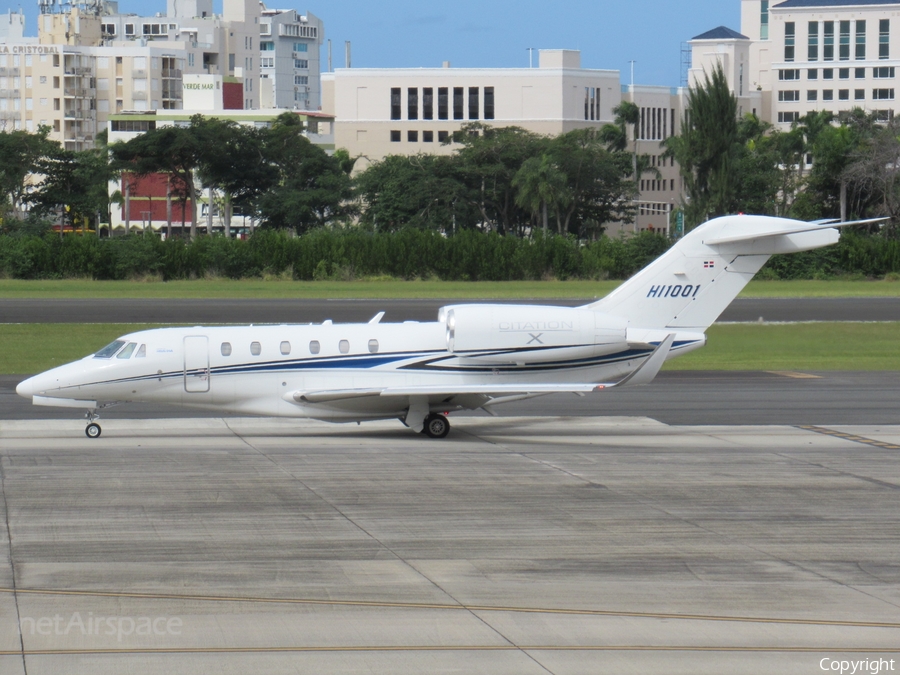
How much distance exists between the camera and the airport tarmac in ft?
38.4

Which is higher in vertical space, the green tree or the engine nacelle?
the green tree

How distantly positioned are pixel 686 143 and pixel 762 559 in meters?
81.4

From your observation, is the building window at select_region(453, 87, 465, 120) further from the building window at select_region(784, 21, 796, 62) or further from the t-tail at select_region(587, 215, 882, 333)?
the t-tail at select_region(587, 215, 882, 333)

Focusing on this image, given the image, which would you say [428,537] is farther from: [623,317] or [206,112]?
[206,112]

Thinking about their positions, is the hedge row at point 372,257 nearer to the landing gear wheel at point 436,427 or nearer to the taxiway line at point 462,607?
the landing gear wheel at point 436,427

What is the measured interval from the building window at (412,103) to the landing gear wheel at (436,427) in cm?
15483

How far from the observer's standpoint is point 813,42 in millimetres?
186750

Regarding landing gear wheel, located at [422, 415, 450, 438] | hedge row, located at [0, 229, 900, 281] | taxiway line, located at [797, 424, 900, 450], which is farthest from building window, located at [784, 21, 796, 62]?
landing gear wheel, located at [422, 415, 450, 438]

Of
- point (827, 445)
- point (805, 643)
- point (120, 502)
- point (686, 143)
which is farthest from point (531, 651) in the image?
point (686, 143)

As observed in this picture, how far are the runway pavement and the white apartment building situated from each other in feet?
420

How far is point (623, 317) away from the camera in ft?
86.0

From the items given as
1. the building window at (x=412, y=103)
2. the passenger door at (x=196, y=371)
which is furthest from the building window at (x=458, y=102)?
the passenger door at (x=196, y=371)

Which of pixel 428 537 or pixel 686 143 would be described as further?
pixel 686 143

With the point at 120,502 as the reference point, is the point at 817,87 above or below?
above
